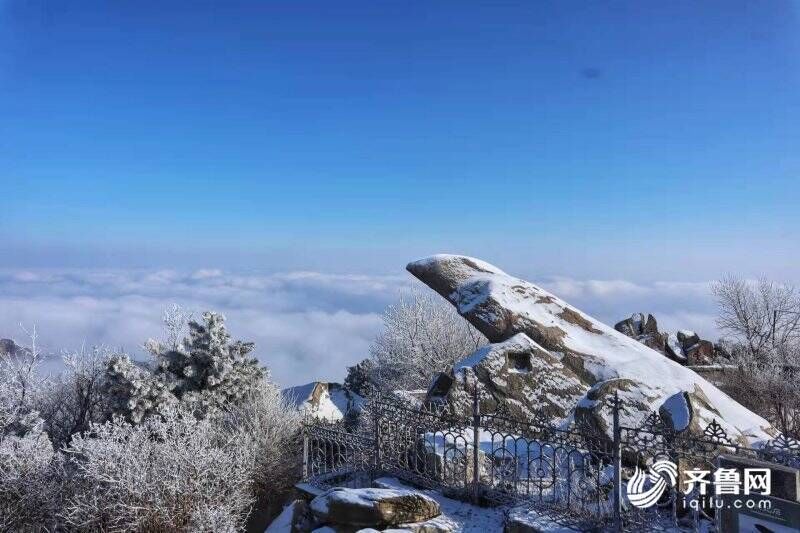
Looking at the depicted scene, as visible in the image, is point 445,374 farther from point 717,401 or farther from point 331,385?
point 331,385

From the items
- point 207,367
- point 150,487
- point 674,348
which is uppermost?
point 674,348

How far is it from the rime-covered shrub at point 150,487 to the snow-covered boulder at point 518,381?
390 centimetres

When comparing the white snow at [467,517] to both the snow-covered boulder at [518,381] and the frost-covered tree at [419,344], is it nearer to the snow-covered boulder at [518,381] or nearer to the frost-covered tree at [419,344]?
the snow-covered boulder at [518,381]

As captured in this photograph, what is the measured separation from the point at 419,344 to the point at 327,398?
200 inches

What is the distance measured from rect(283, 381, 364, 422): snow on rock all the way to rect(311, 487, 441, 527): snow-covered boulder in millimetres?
11207

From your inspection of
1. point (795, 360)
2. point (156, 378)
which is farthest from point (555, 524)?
point (795, 360)

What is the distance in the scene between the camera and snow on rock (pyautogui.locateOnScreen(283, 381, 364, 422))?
18734 millimetres

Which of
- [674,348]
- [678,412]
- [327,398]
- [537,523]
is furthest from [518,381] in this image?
[674,348]

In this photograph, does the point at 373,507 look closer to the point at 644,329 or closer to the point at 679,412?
the point at 679,412

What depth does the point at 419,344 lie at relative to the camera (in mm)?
23828

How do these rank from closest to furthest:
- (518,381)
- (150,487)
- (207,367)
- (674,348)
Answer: (150,487) → (518,381) → (207,367) → (674,348)

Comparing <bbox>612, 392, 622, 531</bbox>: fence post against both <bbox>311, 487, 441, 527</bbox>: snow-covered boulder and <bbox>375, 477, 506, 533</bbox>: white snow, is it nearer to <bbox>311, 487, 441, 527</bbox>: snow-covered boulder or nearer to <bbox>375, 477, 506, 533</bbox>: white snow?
<bbox>375, 477, 506, 533</bbox>: white snow

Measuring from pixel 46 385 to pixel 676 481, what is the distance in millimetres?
14853

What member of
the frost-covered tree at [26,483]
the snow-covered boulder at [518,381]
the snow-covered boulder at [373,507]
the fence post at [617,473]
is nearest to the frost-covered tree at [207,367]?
the frost-covered tree at [26,483]
